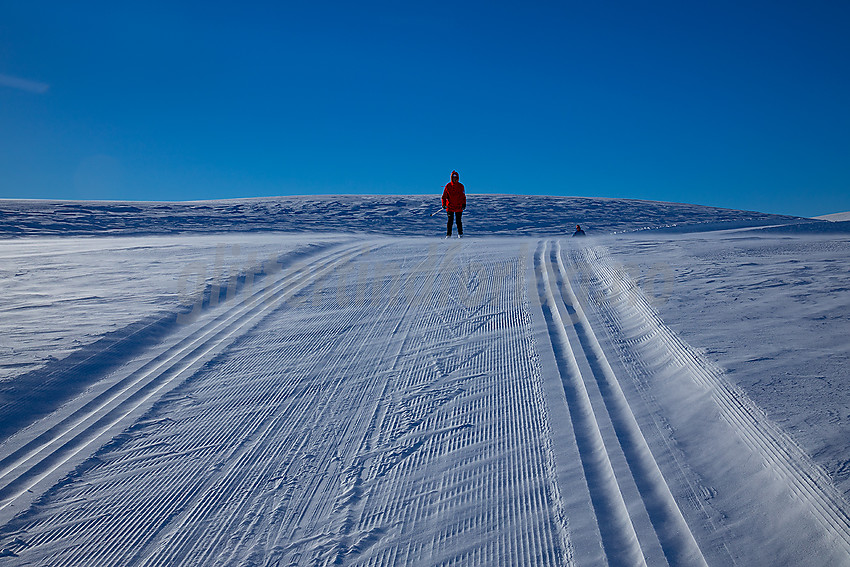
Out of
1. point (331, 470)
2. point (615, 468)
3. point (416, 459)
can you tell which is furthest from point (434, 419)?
point (615, 468)

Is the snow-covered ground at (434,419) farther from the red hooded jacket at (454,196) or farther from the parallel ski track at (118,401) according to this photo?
the red hooded jacket at (454,196)

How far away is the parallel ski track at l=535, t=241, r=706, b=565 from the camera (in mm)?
2385

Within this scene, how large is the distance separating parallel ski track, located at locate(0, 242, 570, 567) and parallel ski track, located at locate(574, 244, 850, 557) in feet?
3.75

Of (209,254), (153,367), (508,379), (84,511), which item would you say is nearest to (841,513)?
(508,379)

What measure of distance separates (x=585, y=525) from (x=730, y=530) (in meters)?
0.65

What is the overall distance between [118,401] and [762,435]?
436 cm

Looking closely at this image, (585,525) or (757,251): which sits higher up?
(757,251)

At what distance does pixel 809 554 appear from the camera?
224cm

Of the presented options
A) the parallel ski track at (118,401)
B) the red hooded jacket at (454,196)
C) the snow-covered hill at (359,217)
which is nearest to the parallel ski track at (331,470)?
the parallel ski track at (118,401)

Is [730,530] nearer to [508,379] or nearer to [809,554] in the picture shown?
[809,554]


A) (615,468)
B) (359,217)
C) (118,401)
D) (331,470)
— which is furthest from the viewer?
(359,217)

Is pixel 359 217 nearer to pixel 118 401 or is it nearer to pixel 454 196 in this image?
pixel 454 196

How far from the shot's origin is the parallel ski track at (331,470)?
2.48 metres

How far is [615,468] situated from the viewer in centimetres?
293
